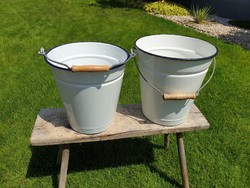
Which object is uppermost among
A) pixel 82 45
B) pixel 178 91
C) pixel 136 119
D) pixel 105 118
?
pixel 82 45

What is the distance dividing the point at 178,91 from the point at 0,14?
624cm

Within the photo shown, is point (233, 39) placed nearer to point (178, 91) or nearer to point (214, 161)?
point (214, 161)

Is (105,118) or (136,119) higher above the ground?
(105,118)

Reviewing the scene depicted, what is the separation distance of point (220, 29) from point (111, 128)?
17.2 ft

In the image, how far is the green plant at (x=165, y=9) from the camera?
24.6 ft

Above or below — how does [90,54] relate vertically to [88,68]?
below

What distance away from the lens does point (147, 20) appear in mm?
6703

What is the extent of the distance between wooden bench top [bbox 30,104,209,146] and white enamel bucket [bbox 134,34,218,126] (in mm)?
65

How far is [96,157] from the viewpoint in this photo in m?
2.65

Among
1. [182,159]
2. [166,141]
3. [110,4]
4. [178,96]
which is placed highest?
[178,96]

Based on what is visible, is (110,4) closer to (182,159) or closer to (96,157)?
(96,157)

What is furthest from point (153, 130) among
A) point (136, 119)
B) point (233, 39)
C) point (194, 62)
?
point (233, 39)

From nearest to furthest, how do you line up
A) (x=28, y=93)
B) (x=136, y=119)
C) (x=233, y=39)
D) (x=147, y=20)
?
1. (x=136, y=119)
2. (x=28, y=93)
3. (x=233, y=39)
4. (x=147, y=20)

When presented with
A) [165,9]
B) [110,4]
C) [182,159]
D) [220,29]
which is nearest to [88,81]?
[182,159]
